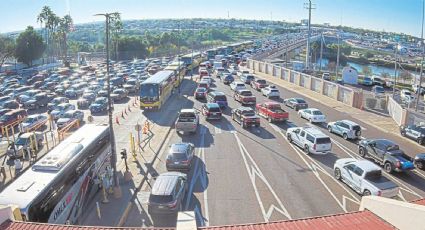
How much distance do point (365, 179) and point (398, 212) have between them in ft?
36.0

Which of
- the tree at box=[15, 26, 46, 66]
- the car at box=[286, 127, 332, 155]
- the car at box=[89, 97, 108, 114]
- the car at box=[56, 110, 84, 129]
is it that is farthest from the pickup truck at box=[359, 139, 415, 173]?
the tree at box=[15, 26, 46, 66]

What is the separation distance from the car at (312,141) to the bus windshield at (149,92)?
19425 mm

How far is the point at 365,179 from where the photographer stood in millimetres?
21641

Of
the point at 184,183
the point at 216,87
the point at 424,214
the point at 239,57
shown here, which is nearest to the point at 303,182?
the point at 184,183

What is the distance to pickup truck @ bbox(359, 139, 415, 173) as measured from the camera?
2516 centimetres

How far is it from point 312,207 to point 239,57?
95081 mm

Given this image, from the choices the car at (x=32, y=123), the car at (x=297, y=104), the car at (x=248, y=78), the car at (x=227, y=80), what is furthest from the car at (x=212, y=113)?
the car at (x=227, y=80)

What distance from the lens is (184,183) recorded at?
21281 millimetres

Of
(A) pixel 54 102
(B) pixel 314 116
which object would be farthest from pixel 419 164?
(A) pixel 54 102

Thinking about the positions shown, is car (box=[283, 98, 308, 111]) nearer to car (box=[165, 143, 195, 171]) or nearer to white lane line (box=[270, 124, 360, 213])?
white lane line (box=[270, 124, 360, 213])

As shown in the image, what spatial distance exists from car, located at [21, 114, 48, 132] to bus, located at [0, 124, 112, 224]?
16.8 m

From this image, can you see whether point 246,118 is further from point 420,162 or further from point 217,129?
point 420,162

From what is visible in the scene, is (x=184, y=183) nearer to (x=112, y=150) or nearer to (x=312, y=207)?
(x=112, y=150)

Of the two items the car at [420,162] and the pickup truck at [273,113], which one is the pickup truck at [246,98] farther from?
the car at [420,162]
